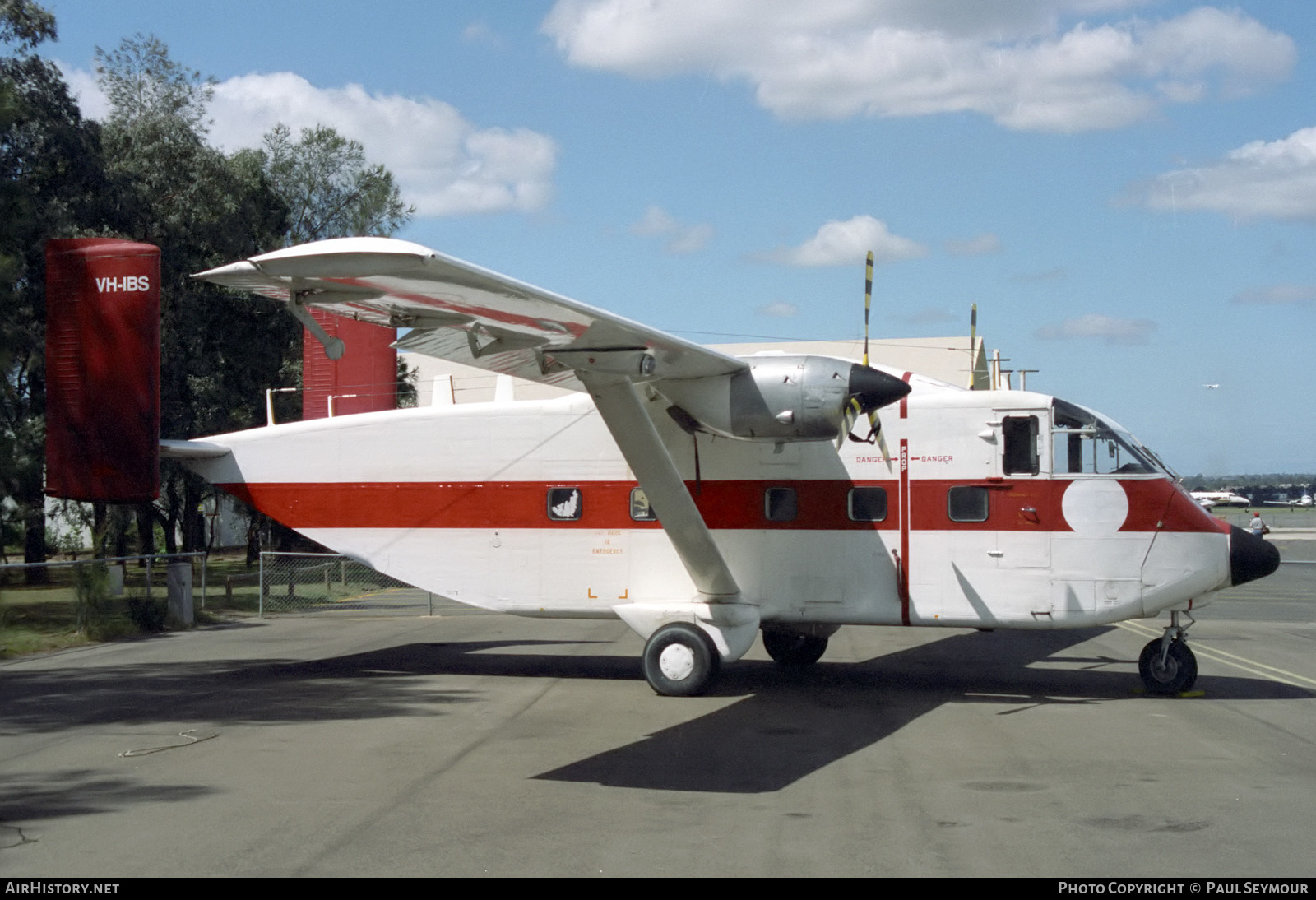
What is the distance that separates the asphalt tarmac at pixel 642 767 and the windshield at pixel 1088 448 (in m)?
2.59

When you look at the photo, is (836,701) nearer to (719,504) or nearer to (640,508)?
(719,504)

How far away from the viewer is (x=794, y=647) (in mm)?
14562

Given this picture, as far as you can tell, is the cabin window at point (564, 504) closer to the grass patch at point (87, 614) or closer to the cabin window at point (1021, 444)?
the cabin window at point (1021, 444)

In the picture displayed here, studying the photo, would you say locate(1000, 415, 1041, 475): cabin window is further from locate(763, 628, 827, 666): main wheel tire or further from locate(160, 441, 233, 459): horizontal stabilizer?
locate(160, 441, 233, 459): horizontal stabilizer

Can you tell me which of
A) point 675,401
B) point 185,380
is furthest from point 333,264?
point 185,380

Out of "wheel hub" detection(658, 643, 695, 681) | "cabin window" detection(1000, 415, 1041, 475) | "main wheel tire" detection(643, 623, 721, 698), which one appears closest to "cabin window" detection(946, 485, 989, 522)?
"cabin window" detection(1000, 415, 1041, 475)

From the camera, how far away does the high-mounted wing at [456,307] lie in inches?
285

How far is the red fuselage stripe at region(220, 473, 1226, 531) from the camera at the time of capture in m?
12.1

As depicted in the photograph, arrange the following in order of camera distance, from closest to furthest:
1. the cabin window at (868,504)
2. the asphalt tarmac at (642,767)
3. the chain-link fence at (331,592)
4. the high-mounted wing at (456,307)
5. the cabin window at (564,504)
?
the asphalt tarmac at (642,767), the high-mounted wing at (456,307), the cabin window at (868,504), the cabin window at (564,504), the chain-link fence at (331,592)

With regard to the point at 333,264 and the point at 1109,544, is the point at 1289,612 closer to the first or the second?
the point at 1109,544

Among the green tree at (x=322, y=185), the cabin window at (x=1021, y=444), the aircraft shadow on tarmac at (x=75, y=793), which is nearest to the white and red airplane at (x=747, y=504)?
the cabin window at (x=1021, y=444)

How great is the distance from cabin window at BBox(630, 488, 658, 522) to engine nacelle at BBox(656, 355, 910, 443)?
2.13m

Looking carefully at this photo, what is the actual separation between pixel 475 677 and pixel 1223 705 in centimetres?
871

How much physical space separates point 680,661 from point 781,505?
2.19 m
